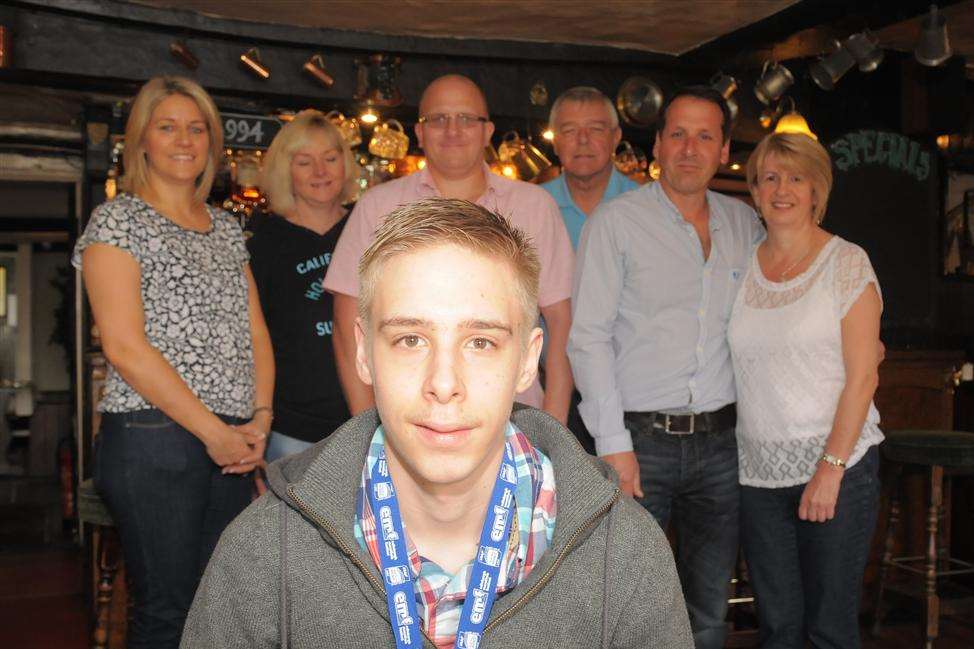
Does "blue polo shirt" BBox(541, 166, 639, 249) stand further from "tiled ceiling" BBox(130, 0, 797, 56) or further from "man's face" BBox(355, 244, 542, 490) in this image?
"man's face" BBox(355, 244, 542, 490)

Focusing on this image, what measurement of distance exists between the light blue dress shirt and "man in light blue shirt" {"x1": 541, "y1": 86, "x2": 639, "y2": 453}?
19.1 inches

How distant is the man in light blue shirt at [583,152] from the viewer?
316cm

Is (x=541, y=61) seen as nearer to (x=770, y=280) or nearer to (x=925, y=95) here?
(x=925, y=95)

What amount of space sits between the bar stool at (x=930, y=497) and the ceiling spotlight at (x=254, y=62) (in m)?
3.31

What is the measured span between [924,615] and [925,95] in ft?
10.6

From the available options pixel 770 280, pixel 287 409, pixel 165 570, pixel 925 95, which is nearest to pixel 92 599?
pixel 287 409

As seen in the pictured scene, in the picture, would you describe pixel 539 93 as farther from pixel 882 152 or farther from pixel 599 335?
pixel 599 335

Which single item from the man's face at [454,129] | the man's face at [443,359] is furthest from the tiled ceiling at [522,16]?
the man's face at [443,359]

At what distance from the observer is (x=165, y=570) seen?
7.38ft

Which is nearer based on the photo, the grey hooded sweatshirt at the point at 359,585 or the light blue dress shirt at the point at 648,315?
the grey hooded sweatshirt at the point at 359,585

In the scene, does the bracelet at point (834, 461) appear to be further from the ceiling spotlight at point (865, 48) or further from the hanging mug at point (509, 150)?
the hanging mug at point (509, 150)

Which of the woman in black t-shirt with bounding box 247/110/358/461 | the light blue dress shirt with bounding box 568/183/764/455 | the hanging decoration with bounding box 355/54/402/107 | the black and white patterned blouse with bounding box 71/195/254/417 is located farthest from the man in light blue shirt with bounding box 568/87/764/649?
the hanging decoration with bounding box 355/54/402/107

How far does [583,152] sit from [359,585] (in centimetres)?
214

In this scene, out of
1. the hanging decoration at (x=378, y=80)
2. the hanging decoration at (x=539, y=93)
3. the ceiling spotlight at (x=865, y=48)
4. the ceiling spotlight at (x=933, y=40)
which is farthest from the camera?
the hanging decoration at (x=539, y=93)
